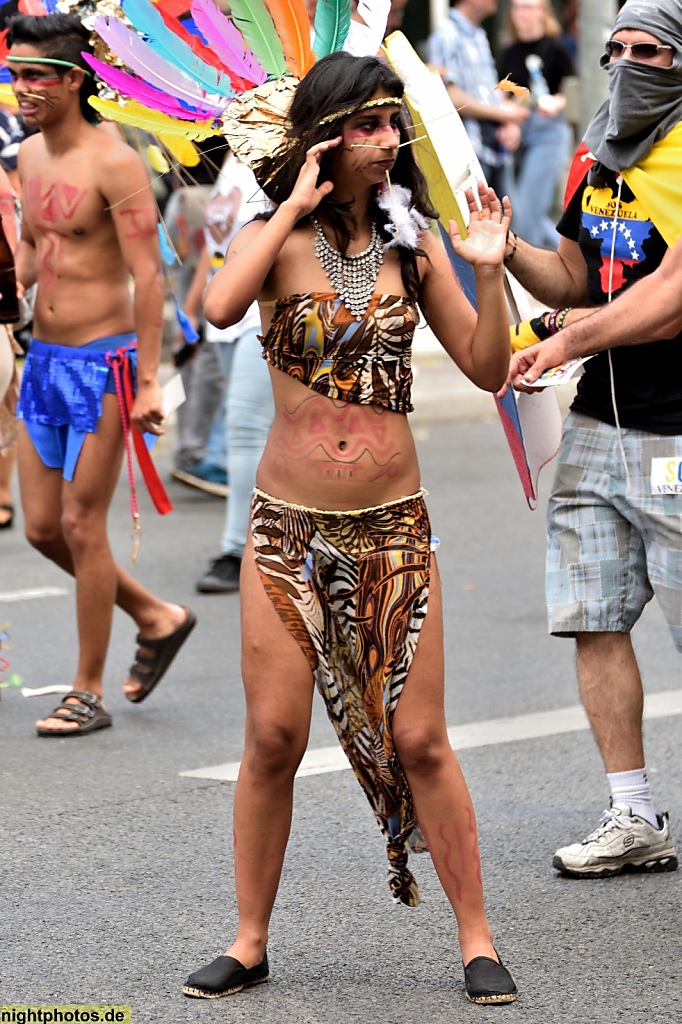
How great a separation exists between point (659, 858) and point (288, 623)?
1.43 metres

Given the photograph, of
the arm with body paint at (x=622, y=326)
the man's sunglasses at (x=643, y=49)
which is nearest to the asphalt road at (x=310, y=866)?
the arm with body paint at (x=622, y=326)

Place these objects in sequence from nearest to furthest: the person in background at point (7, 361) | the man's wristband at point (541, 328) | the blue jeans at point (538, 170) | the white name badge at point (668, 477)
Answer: the white name badge at point (668, 477) → the man's wristband at point (541, 328) → the person in background at point (7, 361) → the blue jeans at point (538, 170)

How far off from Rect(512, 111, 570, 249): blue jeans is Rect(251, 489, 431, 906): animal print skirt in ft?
34.7

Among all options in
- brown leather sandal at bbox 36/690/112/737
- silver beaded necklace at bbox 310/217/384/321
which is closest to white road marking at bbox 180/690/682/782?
brown leather sandal at bbox 36/690/112/737

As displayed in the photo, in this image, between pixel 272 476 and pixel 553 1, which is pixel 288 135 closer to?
pixel 272 476

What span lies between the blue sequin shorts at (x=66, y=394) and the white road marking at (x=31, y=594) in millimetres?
1903

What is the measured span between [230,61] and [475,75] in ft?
30.8

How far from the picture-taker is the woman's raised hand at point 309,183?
3469mm

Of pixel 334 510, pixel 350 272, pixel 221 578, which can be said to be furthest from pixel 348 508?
pixel 221 578

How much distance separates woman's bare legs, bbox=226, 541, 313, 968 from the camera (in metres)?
3.51

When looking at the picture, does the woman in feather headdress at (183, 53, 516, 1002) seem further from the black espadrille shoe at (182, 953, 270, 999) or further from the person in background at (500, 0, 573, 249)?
the person in background at (500, 0, 573, 249)

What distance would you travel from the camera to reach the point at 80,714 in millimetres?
5527

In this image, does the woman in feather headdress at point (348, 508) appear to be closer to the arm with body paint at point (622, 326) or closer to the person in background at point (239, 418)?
the arm with body paint at point (622, 326)

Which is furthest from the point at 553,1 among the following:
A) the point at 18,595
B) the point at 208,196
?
the point at 18,595
